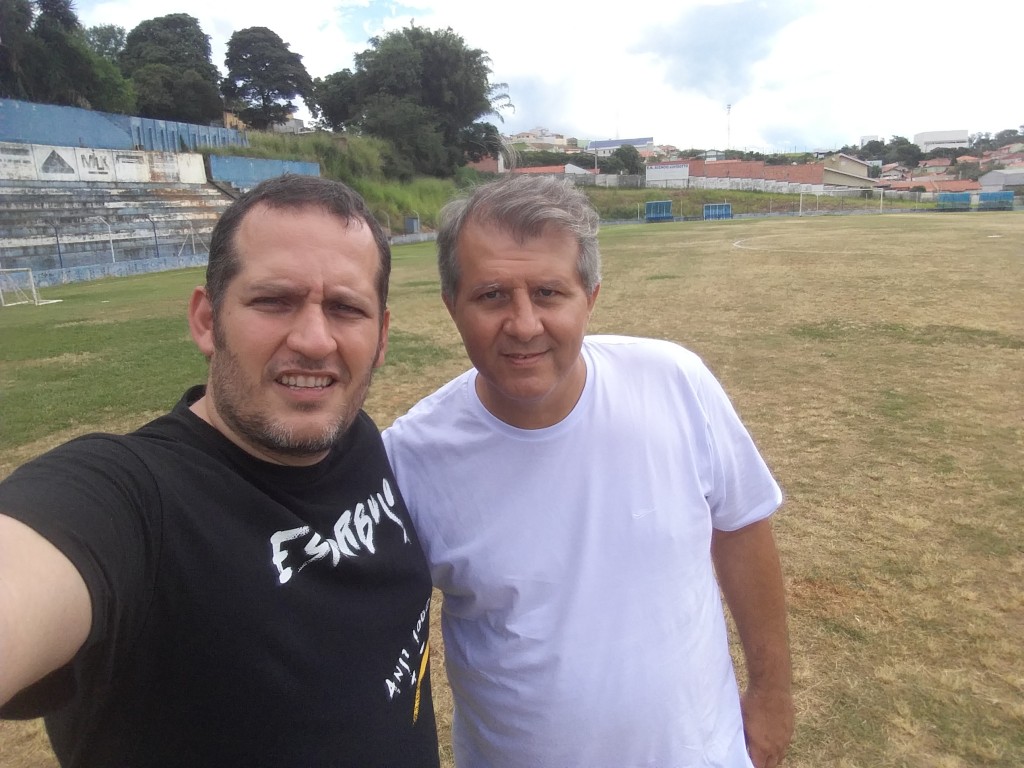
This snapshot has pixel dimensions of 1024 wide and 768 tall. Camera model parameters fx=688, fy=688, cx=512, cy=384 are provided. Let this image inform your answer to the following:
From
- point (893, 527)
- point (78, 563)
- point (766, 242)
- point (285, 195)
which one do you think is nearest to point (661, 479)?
point (285, 195)

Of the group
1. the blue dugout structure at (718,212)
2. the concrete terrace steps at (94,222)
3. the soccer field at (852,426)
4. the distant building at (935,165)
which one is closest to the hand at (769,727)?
the soccer field at (852,426)

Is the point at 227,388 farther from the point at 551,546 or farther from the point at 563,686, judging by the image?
the point at 563,686

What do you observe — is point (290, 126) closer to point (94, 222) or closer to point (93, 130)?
point (93, 130)

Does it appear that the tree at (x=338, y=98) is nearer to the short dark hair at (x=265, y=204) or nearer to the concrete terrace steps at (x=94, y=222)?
the concrete terrace steps at (x=94, y=222)

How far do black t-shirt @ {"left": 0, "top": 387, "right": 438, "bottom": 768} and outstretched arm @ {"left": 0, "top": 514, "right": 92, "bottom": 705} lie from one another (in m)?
0.02

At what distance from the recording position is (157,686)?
1.11 m

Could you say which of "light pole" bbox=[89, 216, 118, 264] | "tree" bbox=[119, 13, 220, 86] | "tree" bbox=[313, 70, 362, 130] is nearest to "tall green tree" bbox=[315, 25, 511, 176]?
"tree" bbox=[313, 70, 362, 130]

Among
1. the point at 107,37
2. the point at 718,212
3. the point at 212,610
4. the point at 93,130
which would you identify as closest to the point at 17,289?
the point at 93,130

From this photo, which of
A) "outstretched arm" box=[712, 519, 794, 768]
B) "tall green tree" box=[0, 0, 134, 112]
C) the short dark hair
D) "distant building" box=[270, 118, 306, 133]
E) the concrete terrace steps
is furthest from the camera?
"distant building" box=[270, 118, 306, 133]

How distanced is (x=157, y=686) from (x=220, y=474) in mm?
354

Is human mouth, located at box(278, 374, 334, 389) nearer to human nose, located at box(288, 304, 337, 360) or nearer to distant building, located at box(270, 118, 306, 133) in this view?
human nose, located at box(288, 304, 337, 360)

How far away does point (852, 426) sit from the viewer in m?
5.76

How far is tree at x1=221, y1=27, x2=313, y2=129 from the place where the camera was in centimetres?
5994

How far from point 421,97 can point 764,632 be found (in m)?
60.1
